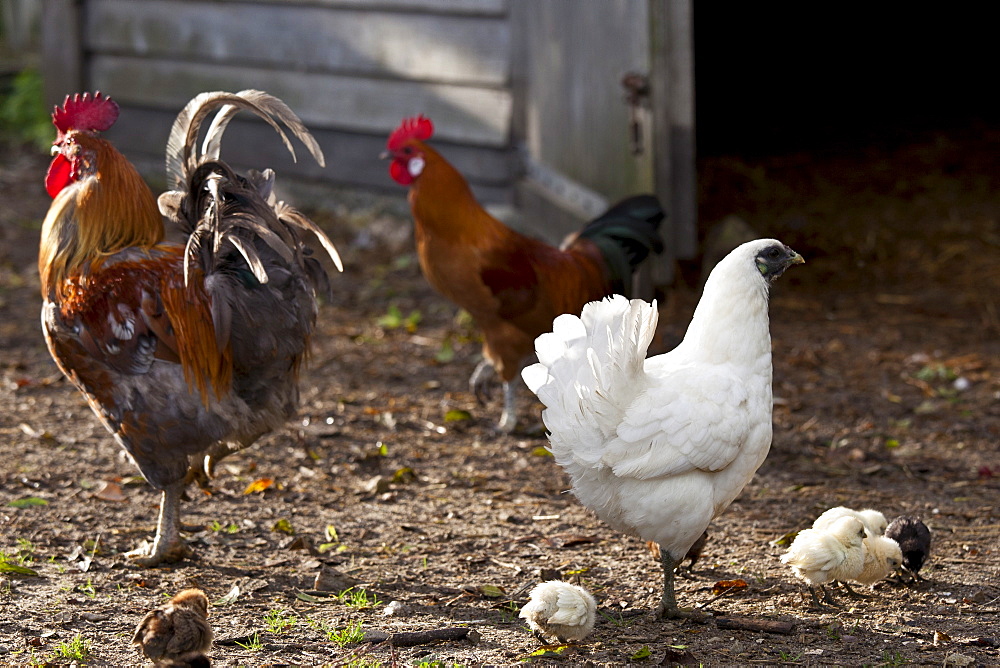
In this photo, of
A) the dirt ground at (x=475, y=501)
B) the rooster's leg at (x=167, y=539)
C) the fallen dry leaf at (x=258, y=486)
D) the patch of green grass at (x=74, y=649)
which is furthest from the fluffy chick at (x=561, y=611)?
the fallen dry leaf at (x=258, y=486)

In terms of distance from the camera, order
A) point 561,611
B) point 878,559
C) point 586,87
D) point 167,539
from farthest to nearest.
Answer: point 586,87, point 167,539, point 878,559, point 561,611

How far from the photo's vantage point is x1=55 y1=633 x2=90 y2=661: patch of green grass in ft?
11.7

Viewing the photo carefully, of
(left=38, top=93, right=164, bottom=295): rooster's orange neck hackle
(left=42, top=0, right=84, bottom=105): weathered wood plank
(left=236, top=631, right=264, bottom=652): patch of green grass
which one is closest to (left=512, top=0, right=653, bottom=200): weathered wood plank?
(left=38, top=93, right=164, bottom=295): rooster's orange neck hackle

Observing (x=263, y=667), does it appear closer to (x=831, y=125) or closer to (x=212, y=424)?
(x=212, y=424)

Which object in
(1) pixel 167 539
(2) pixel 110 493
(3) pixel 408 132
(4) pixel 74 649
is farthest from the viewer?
(3) pixel 408 132

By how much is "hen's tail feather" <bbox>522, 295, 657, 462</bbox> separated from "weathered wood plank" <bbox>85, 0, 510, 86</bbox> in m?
4.86

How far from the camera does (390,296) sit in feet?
26.3

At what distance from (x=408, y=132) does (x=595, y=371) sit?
100 inches

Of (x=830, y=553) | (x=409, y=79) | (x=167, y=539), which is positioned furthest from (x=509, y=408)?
(x=409, y=79)

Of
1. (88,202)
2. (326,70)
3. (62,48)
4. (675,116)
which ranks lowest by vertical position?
(88,202)

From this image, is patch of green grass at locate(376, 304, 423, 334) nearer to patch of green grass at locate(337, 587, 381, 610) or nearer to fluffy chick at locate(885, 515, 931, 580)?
patch of green grass at locate(337, 587, 381, 610)

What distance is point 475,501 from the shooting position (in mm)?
5035

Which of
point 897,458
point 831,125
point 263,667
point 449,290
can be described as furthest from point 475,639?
point 831,125

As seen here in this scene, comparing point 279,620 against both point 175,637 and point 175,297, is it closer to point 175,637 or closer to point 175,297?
point 175,637
